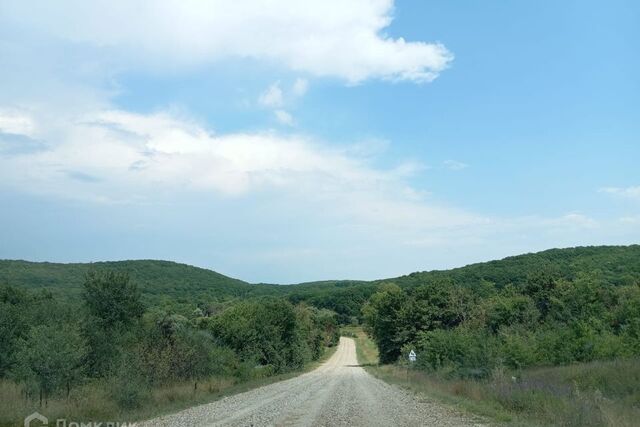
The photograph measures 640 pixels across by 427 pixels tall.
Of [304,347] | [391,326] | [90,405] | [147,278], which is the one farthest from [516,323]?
[147,278]

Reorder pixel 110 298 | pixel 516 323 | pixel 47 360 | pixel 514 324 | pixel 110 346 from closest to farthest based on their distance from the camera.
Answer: pixel 47 360, pixel 110 346, pixel 110 298, pixel 514 324, pixel 516 323

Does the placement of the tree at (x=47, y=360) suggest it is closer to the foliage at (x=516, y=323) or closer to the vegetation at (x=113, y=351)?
the vegetation at (x=113, y=351)

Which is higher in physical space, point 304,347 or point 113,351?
point 113,351

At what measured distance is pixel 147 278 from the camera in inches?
5404

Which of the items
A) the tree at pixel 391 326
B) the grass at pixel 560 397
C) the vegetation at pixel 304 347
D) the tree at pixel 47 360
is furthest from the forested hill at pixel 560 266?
the tree at pixel 47 360

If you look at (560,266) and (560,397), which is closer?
(560,397)

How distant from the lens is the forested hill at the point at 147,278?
9150 centimetres

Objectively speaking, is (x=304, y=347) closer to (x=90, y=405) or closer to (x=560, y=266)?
(x=560, y=266)

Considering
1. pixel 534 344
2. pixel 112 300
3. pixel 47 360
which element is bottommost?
pixel 534 344

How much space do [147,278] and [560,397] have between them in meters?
131

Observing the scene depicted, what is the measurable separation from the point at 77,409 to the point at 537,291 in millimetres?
62998

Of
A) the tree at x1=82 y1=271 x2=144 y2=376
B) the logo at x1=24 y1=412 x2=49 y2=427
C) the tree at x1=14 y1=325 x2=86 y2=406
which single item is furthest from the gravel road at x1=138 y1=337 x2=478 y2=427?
the tree at x1=82 y1=271 x2=144 y2=376

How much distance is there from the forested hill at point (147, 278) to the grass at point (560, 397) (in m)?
32.2

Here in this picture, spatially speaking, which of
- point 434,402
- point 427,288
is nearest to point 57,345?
point 434,402
